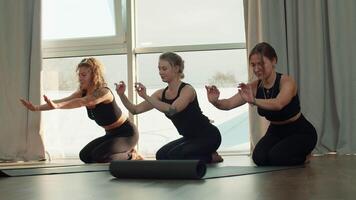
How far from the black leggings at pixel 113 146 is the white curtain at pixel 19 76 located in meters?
0.88

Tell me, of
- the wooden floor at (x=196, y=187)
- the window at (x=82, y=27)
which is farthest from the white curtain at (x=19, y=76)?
the wooden floor at (x=196, y=187)

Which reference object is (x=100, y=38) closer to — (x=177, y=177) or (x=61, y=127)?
(x=61, y=127)

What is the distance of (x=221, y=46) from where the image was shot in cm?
440

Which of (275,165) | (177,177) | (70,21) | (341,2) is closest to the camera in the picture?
(177,177)

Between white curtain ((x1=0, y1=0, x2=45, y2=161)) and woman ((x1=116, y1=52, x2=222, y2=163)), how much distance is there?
141 cm

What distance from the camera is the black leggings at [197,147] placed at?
3.21m

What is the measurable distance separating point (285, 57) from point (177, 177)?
2145mm

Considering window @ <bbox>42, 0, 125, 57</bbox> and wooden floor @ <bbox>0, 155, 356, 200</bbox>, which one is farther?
window @ <bbox>42, 0, 125, 57</bbox>

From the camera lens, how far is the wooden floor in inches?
62.8

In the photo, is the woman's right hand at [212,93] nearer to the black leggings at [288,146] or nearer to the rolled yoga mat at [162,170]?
the black leggings at [288,146]

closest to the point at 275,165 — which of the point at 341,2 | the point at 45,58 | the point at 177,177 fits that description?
the point at 177,177

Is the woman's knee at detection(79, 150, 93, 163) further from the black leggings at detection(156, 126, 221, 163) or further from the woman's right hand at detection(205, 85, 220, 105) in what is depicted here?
the woman's right hand at detection(205, 85, 220, 105)

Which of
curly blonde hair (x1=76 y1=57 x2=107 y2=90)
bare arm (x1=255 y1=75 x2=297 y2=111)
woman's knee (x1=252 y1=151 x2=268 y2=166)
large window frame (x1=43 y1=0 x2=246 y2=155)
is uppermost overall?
large window frame (x1=43 y1=0 x2=246 y2=155)

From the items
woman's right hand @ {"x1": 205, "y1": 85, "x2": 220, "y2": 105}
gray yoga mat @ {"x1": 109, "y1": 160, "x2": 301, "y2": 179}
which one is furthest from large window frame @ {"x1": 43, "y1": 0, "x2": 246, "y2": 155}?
gray yoga mat @ {"x1": 109, "y1": 160, "x2": 301, "y2": 179}
